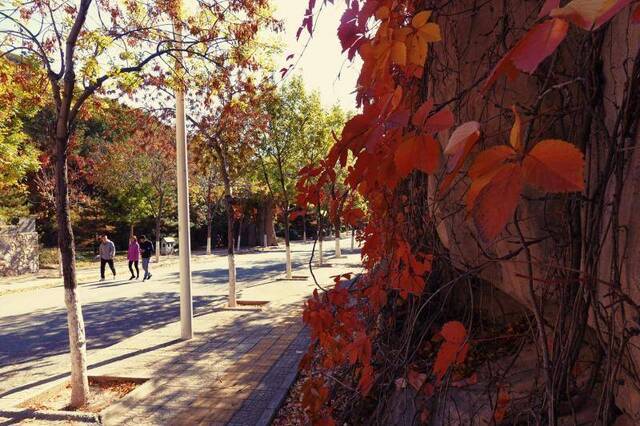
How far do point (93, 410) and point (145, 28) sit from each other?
4591 millimetres

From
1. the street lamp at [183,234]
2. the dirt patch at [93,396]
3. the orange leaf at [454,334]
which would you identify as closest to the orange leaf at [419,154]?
the orange leaf at [454,334]

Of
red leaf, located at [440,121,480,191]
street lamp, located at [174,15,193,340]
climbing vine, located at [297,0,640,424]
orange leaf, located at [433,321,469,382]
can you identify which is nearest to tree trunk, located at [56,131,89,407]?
street lamp, located at [174,15,193,340]

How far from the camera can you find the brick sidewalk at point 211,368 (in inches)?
187

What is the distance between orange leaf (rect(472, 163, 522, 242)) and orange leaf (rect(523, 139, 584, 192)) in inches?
0.8

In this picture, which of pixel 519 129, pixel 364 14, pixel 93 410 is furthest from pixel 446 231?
pixel 93 410

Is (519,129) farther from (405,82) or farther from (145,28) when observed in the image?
(145,28)

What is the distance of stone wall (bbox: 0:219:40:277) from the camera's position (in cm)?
2058

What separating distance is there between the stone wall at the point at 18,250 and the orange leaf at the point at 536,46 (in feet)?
79.0

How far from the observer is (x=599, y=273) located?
1598 mm

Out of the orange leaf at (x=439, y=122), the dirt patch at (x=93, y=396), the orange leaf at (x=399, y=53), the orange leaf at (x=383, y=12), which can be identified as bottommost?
the dirt patch at (x=93, y=396)

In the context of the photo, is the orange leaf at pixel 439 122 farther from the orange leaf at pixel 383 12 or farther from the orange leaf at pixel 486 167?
the orange leaf at pixel 383 12

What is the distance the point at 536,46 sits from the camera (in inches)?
24.5

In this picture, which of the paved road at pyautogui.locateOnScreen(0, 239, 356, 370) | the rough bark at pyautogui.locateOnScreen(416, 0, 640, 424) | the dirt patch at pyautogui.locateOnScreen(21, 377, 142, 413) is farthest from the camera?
the paved road at pyautogui.locateOnScreen(0, 239, 356, 370)

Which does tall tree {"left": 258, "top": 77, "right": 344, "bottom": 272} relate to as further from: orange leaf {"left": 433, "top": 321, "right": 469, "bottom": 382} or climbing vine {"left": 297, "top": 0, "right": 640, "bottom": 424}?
orange leaf {"left": 433, "top": 321, "right": 469, "bottom": 382}
